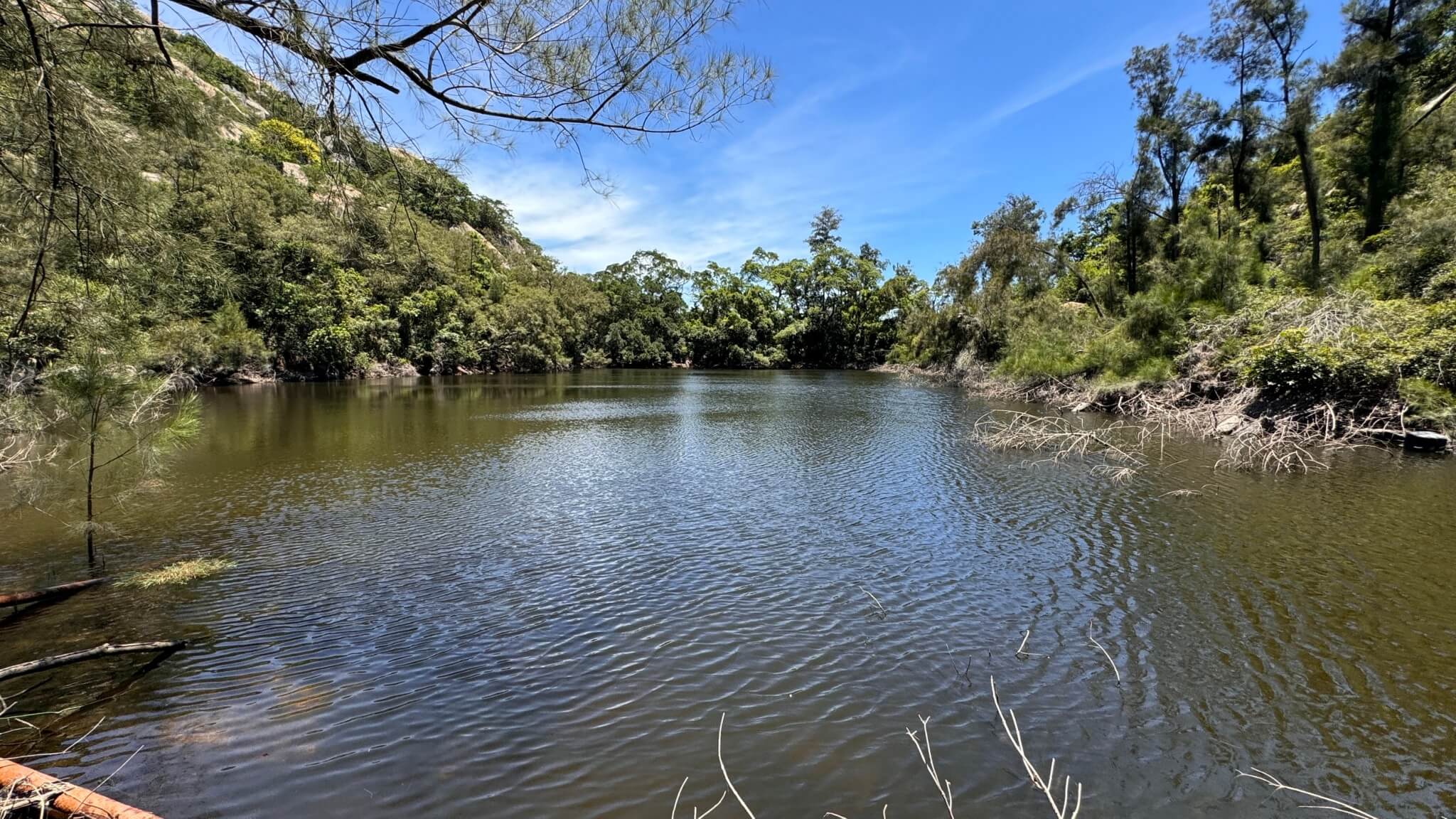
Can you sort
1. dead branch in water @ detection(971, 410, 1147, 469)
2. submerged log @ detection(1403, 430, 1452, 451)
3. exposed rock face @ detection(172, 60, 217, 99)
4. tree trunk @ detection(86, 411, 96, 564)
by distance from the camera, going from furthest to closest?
dead branch in water @ detection(971, 410, 1147, 469)
submerged log @ detection(1403, 430, 1452, 451)
tree trunk @ detection(86, 411, 96, 564)
exposed rock face @ detection(172, 60, 217, 99)

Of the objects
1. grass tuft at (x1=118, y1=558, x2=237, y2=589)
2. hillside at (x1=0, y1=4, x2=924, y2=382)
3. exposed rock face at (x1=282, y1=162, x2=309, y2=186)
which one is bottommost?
grass tuft at (x1=118, y1=558, x2=237, y2=589)

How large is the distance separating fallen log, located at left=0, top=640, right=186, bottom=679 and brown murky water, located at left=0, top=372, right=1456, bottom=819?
0.29 metres

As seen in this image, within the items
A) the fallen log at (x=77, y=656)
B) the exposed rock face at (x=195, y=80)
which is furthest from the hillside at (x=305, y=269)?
the fallen log at (x=77, y=656)

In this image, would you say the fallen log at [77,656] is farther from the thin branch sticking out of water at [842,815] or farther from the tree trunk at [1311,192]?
the tree trunk at [1311,192]

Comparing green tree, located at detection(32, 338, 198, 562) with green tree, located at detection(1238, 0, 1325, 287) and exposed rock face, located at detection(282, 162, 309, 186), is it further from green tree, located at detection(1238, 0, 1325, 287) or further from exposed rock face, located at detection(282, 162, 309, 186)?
exposed rock face, located at detection(282, 162, 309, 186)

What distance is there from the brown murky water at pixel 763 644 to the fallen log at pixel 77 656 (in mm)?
293

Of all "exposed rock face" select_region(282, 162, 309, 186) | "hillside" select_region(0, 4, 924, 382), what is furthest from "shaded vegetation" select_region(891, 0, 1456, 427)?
"exposed rock face" select_region(282, 162, 309, 186)

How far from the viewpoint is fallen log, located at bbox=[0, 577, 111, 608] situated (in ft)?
24.5

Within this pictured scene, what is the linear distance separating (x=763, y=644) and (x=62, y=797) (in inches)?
226

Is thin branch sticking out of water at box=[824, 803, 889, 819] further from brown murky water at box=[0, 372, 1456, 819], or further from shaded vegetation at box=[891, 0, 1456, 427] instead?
shaded vegetation at box=[891, 0, 1456, 427]

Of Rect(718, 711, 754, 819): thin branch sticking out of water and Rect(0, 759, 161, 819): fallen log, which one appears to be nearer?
Rect(0, 759, 161, 819): fallen log

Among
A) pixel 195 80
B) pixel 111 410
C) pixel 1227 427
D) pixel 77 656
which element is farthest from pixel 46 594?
pixel 1227 427

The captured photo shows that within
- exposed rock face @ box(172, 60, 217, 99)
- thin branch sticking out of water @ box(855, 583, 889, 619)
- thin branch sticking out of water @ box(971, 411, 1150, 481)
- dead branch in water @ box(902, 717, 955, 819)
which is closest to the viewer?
dead branch in water @ box(902, 717, 955, 819)

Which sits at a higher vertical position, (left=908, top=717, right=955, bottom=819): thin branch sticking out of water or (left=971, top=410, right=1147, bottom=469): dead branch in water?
(left=971, top=410, right=1147, bottom=469): dead branch in water
